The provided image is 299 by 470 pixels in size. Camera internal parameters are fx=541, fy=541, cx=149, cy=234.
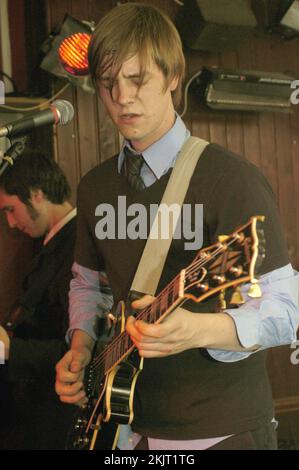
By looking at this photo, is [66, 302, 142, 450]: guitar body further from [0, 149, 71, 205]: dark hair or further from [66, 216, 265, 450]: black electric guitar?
[0, 149, 71, 205]: dark hair

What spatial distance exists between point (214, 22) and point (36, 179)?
45.4 inches

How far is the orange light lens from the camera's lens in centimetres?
224

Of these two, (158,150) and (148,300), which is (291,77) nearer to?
(158,150)

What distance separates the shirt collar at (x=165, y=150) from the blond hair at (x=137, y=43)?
107mm

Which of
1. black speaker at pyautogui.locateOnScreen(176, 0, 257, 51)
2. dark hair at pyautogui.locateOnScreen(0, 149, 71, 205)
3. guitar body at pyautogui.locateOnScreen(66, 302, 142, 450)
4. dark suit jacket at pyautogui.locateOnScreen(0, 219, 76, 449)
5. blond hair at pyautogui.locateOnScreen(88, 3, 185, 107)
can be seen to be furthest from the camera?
black speaker at pyautogui.locateOnScreen(176, 0, 257, 51)

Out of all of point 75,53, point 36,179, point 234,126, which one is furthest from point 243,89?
point 36,179

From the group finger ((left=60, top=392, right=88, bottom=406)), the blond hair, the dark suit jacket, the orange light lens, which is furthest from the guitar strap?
the orange light lens

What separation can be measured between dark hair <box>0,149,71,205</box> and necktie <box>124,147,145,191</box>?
864mm

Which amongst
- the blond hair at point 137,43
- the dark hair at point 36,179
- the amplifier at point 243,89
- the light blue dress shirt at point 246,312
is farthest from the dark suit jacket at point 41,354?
the amplifier at point 243,89

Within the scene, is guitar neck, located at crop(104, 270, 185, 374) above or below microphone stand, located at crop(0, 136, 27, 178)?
below

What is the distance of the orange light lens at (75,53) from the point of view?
2243mm

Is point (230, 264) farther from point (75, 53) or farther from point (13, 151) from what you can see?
point (75, 53)

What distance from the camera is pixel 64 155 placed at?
258 cm
